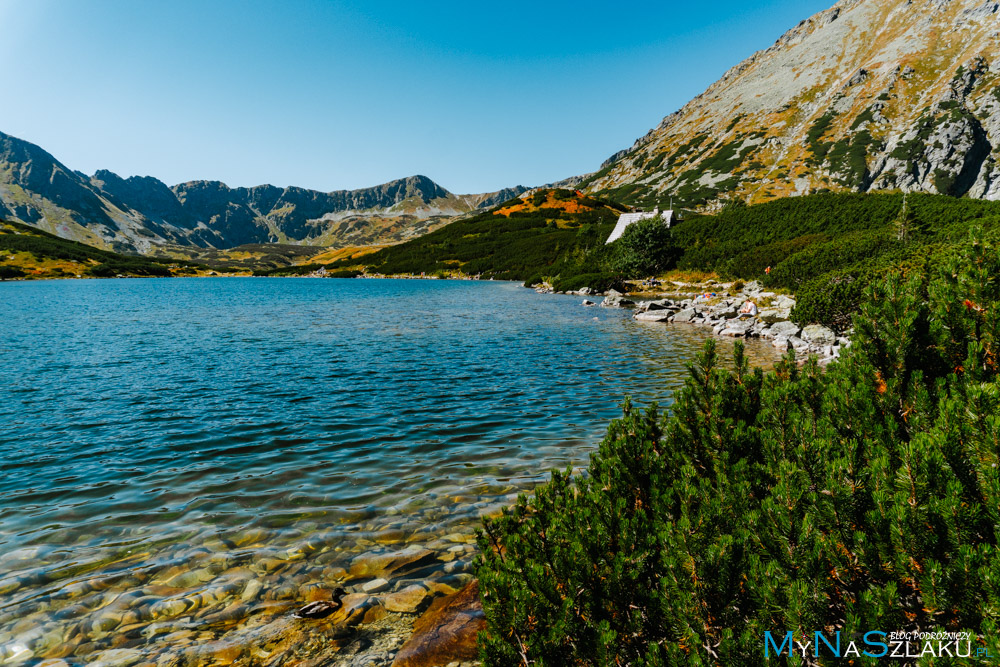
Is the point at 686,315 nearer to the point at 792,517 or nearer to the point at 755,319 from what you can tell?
the point at 755,319

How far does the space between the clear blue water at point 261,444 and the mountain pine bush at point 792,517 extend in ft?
14.3

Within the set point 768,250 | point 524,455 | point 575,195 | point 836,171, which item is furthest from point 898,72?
point 524,455

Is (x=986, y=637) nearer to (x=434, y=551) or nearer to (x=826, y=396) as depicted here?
(x=826, y=396)

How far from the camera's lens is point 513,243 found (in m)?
152

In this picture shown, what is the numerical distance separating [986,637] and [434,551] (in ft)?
20.9

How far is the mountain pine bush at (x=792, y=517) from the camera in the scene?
8.84ft

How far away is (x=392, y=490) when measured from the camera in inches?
369

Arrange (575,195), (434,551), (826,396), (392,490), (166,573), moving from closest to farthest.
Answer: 1. (826,396)
2. (166,573)
3. (434,551)
4. (392,490)
5. (575,195)

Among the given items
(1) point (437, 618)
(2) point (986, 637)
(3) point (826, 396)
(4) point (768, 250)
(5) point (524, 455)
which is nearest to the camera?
(2) point (986, 637)

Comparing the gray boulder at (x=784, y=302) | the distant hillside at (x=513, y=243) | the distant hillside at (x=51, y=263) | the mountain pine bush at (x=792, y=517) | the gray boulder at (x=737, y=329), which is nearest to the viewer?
the mountain pine bush at (x=792, y=517)

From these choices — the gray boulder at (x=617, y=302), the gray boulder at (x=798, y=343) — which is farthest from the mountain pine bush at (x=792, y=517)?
the gray boulder at (x=617, y=302)

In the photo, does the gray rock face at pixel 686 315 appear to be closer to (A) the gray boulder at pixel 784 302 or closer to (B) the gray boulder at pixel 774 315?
(B) the gray boulder at pixel 774 315

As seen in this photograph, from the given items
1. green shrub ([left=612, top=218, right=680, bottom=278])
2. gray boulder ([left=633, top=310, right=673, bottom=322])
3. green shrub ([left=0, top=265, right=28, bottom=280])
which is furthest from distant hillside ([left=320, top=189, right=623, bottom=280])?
green shrub ([left=0, top=265, right=28, bottom=280])

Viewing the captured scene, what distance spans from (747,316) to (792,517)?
35.4m
